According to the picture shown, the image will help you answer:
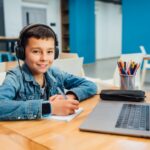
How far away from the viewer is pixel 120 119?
748mm

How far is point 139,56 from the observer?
277 cm

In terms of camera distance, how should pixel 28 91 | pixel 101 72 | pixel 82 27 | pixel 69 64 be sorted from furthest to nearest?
pixel 82 27 < pixel 101 72 < pixel 69 64 < pixel 28 91

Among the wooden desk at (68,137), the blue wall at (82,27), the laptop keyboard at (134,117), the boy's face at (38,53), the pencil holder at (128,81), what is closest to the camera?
the wooden desk at (68,137)

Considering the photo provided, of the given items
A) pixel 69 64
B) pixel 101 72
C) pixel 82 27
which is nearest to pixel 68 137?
pixel 69 64

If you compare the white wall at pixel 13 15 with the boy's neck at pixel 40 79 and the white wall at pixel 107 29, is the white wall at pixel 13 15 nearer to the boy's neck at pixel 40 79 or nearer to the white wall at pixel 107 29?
the white wall at pixel 107 29

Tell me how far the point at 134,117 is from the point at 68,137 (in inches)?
10.1

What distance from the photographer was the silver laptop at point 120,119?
66cm

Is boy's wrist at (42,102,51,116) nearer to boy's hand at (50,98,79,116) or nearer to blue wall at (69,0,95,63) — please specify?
boy's hand at (50,98,79,116)

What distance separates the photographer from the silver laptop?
0.66m

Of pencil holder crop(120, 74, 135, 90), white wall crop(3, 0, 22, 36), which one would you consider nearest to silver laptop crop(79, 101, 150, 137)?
pencil holder crop(120, 74, 135, 90)

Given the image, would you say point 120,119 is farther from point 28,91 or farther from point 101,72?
point 101,72

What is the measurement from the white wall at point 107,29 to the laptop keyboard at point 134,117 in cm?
807

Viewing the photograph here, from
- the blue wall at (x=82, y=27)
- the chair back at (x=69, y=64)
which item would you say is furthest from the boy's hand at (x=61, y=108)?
the blue wall at (x=82, y=27)

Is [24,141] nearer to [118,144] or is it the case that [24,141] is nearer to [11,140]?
[11,140]
